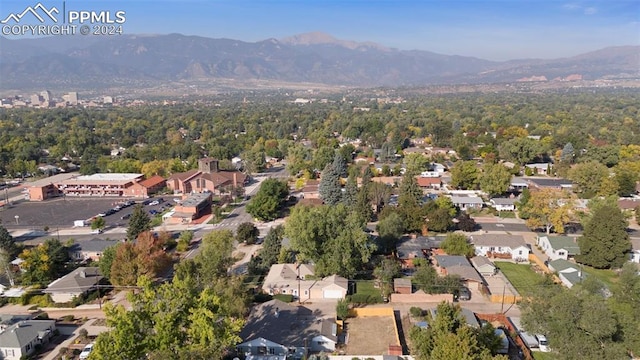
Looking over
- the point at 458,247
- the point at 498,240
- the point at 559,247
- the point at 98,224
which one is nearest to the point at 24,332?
the point at 98,224

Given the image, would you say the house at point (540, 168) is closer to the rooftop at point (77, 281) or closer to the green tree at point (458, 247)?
the green tree at point (458, 247)

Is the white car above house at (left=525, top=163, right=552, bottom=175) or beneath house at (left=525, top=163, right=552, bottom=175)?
beneath

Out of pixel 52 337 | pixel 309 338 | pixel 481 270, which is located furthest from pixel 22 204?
pixel 481 270

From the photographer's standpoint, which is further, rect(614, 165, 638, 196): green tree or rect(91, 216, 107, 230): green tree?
rect(614, 165, 638, 196): green tree

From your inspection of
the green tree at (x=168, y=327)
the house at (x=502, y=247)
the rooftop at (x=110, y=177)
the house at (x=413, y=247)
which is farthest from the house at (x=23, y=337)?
the rooftop at (x=110, y=177)

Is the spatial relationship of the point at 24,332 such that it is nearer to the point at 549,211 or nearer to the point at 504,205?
the point at 549,211

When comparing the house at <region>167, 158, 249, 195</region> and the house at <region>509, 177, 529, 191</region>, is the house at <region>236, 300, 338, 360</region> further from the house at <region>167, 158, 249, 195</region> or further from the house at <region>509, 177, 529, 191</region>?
the house at <region>509, 177, 529, 191</region>

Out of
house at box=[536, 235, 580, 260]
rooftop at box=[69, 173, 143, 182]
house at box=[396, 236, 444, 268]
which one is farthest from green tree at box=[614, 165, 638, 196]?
rooftop at box=[69, 173, 143, 182]
